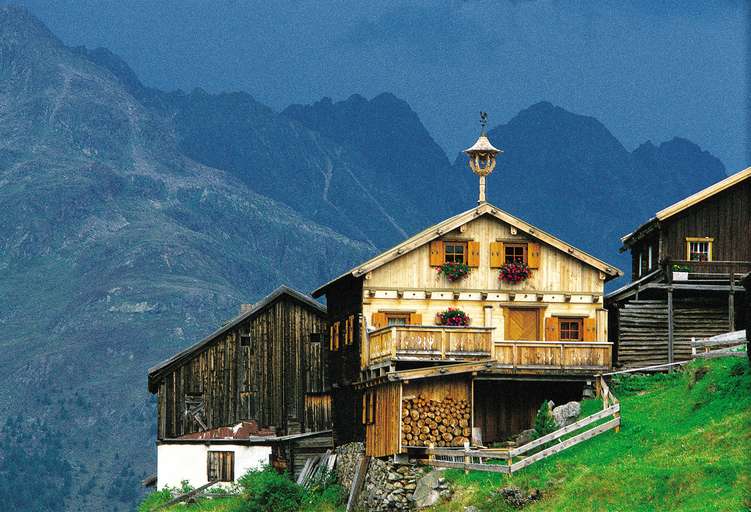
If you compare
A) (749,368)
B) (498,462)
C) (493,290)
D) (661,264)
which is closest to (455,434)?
(498,462)

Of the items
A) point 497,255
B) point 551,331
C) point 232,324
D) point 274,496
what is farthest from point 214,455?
point 551,331

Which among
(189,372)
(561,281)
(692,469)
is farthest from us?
(189,372)

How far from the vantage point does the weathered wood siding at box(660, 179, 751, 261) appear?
72375 millimetres

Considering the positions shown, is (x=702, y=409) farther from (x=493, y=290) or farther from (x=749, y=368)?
(x=493, y=290)

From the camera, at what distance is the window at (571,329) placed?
66.1 meters

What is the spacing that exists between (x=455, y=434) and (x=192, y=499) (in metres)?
18.4

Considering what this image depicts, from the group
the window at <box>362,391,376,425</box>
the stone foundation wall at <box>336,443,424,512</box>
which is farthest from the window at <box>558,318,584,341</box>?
the stone foundation wall at <box>336,443,424,512</box>

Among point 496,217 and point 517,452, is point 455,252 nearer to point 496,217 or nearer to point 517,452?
point 496,217

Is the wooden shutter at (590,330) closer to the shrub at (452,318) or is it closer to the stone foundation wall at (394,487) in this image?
the shrub at (452,318)

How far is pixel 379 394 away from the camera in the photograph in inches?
2457

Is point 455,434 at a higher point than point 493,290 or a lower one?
lower

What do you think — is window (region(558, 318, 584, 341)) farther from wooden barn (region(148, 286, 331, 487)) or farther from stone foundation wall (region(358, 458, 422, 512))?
wooden barn (region(148, 286, 331, 487))

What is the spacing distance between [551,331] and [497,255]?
3.73 meters

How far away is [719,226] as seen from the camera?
72.6m
